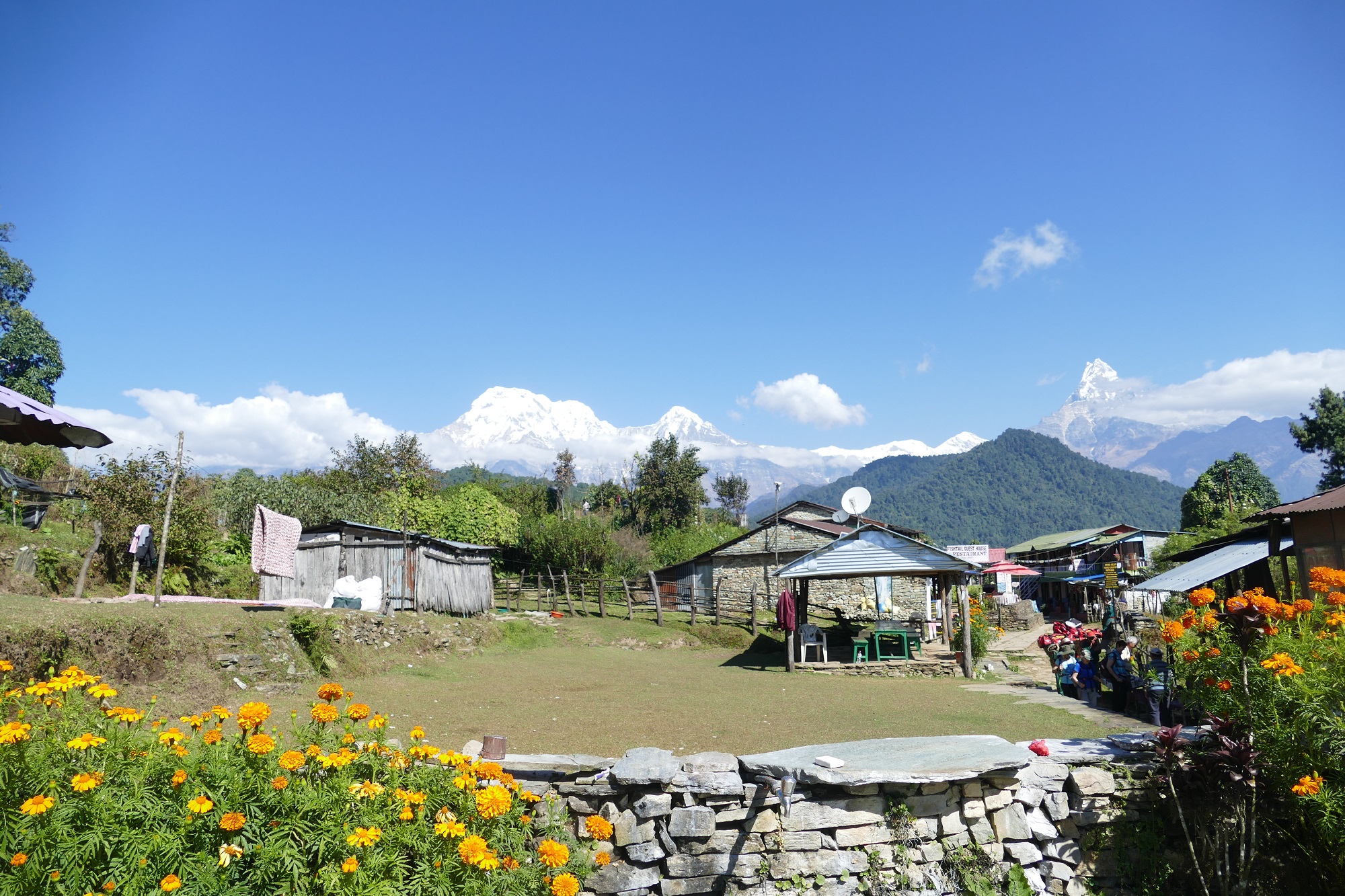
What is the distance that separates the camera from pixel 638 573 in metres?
35.0

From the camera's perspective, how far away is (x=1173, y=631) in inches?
190

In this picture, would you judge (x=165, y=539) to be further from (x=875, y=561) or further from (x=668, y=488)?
(x=668, y=488)

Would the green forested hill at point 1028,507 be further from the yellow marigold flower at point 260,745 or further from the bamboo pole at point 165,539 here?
the yellow marigold flower at point 260,745

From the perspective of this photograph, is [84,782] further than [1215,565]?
No

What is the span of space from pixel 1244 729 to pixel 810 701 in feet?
26.9

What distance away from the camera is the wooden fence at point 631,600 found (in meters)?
24.4

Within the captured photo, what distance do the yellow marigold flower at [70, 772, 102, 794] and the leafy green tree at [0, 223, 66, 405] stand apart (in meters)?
38.6

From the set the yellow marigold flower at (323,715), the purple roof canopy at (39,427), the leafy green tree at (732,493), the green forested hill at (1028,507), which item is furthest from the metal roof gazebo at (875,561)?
the green forested hill at (1028,507)

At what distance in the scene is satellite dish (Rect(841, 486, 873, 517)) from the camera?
19516mm

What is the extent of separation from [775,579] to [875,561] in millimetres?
13092

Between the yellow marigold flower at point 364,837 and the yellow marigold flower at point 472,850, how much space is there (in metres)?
0.37

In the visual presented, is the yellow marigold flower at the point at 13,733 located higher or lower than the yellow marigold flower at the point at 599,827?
higher

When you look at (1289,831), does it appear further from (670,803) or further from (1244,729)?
(670,803)

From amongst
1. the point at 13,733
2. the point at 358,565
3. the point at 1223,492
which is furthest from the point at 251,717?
the point at 1223,492
